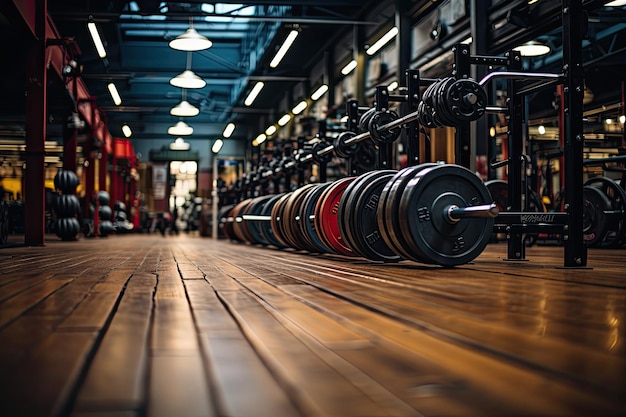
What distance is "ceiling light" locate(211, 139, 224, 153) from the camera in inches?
953

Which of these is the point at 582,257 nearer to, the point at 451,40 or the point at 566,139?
the point at 566,139

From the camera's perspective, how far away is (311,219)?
5.36 meters

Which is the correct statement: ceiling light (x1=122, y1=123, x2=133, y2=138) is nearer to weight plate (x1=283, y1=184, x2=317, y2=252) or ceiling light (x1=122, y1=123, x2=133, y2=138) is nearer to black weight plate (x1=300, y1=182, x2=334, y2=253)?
weight plate (x1=283, y1=184, x2=317, y2=252)

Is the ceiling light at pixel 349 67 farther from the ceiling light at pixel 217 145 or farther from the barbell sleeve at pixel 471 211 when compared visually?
the ceiling light at pixel 217 145

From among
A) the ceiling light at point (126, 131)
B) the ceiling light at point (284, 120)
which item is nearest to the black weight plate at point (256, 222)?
the ceiling light at point (284, 120)

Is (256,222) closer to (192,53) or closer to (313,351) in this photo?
(313,351)

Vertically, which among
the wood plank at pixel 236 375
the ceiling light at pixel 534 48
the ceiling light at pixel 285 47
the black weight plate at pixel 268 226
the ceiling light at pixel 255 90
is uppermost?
the ceiling light at pixel 285 47

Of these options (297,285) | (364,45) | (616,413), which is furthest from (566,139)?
(364,45)

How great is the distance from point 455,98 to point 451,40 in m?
6.13

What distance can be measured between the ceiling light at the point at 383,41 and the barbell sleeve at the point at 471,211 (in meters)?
7.91

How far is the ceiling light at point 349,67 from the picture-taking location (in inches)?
513

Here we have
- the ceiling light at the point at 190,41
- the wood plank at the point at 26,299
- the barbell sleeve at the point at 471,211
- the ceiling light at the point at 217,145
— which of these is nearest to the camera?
the wood plank at the point at 26,299

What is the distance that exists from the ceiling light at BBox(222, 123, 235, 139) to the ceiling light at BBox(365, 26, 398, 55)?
1125 cm

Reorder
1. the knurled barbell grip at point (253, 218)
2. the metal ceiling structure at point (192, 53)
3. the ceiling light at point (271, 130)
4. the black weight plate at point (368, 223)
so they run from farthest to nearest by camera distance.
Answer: the ceiling light at point (271, 130) → the metal ceiling structure at point (192, 53) → the knurled barbell grip at point (253, 218) → the black weight plate at point (368, 223)
